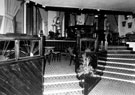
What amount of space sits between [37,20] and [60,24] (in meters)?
2.21

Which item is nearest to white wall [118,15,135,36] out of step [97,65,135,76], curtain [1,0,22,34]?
step [97,65,135,76]

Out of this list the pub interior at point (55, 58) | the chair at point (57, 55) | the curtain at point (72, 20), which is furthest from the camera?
the curtain at point (72, 20)

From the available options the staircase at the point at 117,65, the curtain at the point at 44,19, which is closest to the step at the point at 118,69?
the staircase at the point at 117,65

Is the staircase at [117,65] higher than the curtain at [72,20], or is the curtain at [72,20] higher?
the curtain at [72,20]

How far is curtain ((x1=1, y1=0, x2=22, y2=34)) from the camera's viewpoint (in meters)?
5.61

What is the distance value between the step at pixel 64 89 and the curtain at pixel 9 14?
129 inches

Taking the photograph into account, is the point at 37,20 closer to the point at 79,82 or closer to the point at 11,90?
the point at 79,82

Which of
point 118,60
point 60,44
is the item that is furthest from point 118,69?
point 60,44

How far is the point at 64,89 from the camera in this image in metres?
4.13

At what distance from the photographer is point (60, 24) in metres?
10.5

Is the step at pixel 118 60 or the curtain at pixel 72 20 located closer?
the step at pixel 118 60

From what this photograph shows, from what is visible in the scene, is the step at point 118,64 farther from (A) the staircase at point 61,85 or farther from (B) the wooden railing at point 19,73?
(B) the wooden railing at point 19,73

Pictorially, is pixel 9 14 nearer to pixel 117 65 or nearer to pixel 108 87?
pixel 108 87

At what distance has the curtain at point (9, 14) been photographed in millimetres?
5605
